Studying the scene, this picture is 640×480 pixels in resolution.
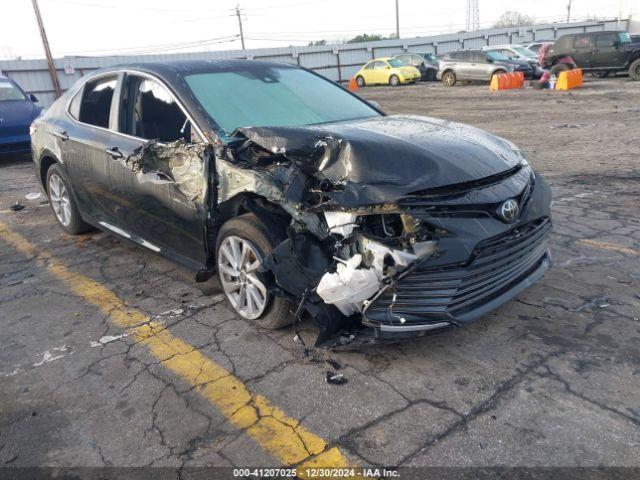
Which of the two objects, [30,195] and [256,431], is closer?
[256,431]

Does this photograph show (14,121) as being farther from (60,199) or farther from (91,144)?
(91,144)

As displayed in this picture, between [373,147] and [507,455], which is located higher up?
[373,147]

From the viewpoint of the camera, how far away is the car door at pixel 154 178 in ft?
12.1

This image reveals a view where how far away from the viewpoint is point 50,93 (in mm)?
24484

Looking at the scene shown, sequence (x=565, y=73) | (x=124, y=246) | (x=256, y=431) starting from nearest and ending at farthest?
(x=256, y=431)
(x=124, y=246)
(x=565, y=73)

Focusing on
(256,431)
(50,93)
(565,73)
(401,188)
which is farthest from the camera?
(50,93)

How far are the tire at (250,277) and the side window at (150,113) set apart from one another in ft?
2.54

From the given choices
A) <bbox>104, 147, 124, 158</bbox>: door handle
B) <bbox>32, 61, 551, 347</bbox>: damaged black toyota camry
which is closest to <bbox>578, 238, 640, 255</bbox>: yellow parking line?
<bbox>32, 61, 551, 347</bbox>: damaged black toyota camry

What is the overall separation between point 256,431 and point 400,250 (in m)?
1.14

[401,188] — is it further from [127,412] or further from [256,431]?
[127,412]

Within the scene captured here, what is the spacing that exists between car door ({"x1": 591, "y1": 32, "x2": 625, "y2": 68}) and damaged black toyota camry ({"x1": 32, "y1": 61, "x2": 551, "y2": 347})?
787 inches

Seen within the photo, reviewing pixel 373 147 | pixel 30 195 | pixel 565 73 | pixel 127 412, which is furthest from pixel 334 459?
pixel 565 73

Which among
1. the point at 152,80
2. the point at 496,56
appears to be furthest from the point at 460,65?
the point at 152,80

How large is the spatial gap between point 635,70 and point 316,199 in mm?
21873
